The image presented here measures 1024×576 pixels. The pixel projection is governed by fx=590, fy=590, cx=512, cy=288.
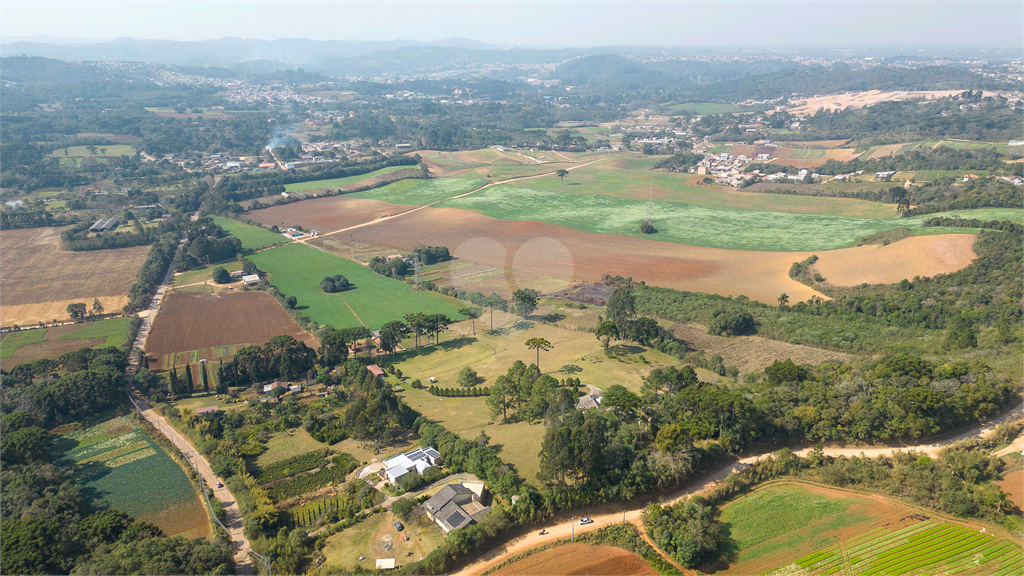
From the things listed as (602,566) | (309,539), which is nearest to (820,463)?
(602,566)

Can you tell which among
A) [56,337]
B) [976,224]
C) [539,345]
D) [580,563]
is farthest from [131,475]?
[976,224]

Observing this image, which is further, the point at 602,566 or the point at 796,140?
the point at 796,140

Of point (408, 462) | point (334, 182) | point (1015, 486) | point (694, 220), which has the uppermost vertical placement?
point (334, 182)

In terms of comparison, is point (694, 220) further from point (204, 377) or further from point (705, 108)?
point (705, 108)

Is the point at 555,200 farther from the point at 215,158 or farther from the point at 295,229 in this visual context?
the point at 215,158

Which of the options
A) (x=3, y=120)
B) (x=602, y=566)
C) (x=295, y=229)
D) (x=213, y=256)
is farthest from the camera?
(x=3, y=120)

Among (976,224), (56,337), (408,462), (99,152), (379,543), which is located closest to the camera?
(379,543)
